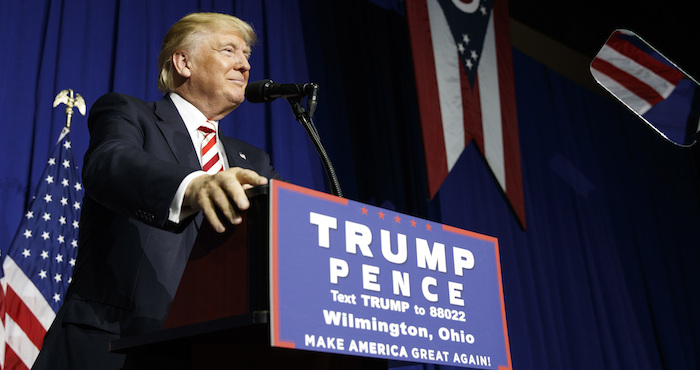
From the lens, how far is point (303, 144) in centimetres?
360

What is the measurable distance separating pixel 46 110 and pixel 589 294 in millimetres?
3880

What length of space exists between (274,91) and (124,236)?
478 mm

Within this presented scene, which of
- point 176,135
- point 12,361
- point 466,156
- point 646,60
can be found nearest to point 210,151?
point 176,135

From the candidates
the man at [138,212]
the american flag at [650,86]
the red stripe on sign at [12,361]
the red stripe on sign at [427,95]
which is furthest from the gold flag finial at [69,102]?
the american flag at [650,86]

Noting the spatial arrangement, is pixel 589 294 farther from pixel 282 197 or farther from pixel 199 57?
pixel 282 197

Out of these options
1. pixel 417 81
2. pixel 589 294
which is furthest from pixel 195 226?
pixel 589 294

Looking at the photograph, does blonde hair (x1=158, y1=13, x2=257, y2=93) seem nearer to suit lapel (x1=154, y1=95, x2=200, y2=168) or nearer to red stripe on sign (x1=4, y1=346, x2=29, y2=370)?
suit lapel (x1=154, y1=95, x2=200, y2=168)

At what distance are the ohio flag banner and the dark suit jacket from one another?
8.64 ft

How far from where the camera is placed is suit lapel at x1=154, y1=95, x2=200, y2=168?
1179mm

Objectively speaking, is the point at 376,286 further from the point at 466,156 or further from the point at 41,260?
the point at 466,156

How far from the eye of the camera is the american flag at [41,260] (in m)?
2.21

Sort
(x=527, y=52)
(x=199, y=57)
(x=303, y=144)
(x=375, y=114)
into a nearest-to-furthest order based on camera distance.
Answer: (x=199, y=57), (x=303, y=144), (x=375, y=114), (x=527, y=52)

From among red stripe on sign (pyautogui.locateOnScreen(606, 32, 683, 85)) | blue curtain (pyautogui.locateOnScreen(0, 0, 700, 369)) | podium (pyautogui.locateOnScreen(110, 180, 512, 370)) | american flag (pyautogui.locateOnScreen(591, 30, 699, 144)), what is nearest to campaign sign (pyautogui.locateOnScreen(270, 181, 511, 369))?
podium (pyautogui.locateOnScreen(110, 180, 512, 370))

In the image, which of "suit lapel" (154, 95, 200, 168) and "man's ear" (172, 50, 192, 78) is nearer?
"suit lapel" (154, 95, 200, 168)
